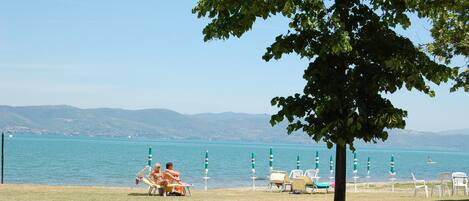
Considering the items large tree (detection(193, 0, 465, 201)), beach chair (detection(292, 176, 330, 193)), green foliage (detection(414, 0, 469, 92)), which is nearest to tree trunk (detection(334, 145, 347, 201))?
large tree (detection(193, 0, 465, 201))

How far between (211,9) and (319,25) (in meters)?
1.41

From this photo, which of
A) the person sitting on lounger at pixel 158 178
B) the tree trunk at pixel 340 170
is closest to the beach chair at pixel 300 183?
the person sitting on lounger at pixel 158 178

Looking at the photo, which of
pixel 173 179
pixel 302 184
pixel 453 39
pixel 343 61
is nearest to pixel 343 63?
pixel 343 61

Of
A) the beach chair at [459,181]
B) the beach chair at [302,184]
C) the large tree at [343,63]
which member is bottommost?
the beach chair at [302,184]

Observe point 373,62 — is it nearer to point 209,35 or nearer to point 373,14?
point 373,14

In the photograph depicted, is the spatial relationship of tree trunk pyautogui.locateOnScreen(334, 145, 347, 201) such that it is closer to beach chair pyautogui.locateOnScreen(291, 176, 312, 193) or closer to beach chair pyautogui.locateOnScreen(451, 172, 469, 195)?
beach chair pyautogui.locateOnScreen(451, 172, 469, 195)

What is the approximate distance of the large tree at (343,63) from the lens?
31.4 feet

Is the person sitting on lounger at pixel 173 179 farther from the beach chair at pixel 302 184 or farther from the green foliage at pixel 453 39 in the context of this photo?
the green foliage at pixel 453 39

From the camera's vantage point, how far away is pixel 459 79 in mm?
13812

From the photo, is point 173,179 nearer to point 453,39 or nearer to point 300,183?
point 300,183

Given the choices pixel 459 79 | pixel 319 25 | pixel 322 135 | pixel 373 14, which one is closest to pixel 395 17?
pixel 373 14

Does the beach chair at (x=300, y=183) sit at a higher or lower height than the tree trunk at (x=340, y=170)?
lower

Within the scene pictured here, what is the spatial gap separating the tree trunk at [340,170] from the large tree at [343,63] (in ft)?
0.04

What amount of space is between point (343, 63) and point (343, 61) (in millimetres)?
27
